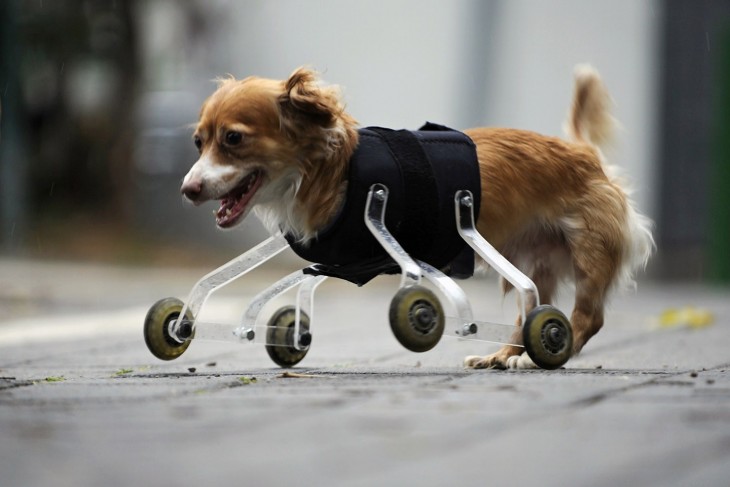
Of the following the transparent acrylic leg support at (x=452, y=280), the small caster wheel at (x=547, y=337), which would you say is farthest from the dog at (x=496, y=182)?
the small caster wheel at (x=547, y=337)

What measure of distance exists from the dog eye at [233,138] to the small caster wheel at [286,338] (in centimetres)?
81

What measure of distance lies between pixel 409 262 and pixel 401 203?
248mm

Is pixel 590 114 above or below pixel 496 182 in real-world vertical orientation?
above

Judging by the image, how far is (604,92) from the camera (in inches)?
227

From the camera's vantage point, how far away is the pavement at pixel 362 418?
2537 mm

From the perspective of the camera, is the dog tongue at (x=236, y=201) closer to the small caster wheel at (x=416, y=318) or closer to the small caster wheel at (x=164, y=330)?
the small caster wheel at (x=164, y=330)

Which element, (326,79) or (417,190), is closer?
(417,190)

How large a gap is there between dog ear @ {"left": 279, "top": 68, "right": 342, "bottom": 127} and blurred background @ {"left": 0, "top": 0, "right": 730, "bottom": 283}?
4.82 metres

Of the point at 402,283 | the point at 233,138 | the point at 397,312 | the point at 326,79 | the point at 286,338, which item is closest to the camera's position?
the point at 397,312

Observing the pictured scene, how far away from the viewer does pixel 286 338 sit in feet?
16.0

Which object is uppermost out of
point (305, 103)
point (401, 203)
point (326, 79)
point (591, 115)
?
point (326, 79)

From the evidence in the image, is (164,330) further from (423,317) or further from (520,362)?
(520,362)

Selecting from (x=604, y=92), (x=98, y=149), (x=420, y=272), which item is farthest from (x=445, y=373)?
(x=98, y=149)

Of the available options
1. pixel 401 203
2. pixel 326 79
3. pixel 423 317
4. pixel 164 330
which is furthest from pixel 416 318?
pixel 326 79
